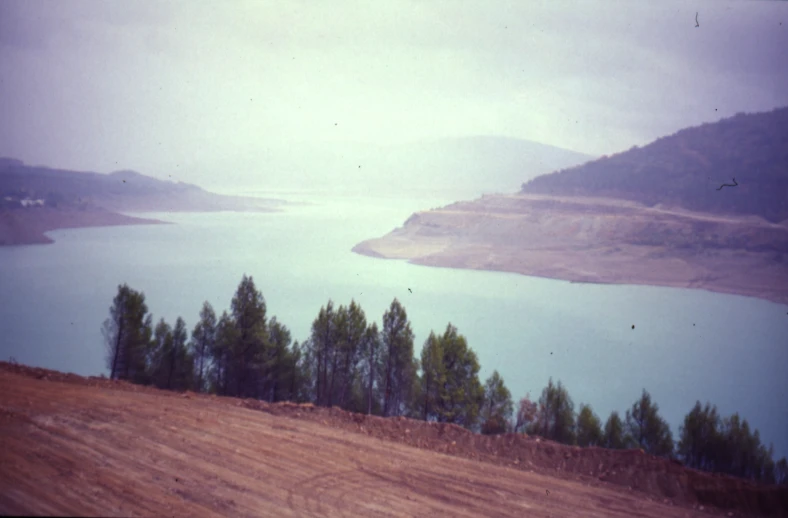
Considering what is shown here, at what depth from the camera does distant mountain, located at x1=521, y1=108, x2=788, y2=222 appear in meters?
19.0

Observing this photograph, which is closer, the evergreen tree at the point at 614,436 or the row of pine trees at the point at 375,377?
the row of pine trees at the point at 375,377

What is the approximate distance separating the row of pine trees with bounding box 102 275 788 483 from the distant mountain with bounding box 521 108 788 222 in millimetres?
8606

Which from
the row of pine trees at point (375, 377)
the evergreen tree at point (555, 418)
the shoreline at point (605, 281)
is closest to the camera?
the row of pine trees at point (375, 377)

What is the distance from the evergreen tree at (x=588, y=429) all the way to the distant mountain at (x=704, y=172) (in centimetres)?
893

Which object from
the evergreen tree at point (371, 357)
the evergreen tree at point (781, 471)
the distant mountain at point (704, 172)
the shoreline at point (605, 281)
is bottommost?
the evergreen tree at point (781, 471)

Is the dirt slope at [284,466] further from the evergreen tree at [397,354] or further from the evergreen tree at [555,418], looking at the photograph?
the evergreen tree at [555,418]

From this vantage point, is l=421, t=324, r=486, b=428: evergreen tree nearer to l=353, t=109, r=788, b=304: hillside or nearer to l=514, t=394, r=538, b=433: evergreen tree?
l=514, t=394, r=538, b=433: evergreen tree

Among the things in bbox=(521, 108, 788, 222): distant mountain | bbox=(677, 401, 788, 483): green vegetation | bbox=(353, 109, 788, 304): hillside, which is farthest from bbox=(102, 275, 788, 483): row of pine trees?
bbox=(521, 108, 788, 222): distant mountain

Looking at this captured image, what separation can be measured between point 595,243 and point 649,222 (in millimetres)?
2299

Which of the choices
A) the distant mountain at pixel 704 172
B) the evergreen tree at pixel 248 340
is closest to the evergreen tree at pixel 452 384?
the evergreen tree at pixel 248 340

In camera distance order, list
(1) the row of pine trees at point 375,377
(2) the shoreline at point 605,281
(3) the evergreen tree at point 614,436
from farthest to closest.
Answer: (2) the shoreline at point 605,281 → (3) the evergreen tree at point 614,436 → (1) the row of pine trees at point 375,377

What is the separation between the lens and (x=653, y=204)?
79.0 feet

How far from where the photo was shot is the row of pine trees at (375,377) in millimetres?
14820

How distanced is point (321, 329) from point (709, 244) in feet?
50.6
